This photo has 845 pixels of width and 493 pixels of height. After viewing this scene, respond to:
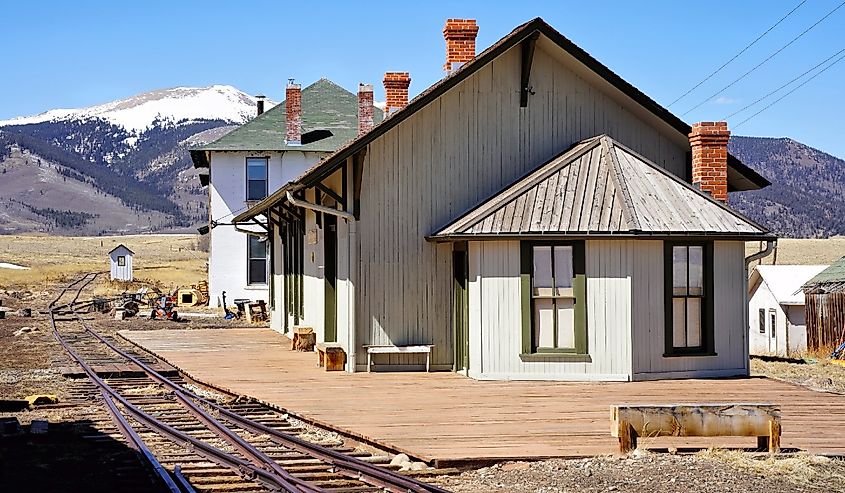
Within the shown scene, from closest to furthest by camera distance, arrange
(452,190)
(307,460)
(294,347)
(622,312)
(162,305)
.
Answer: (307,460) < (622,312) < (452,190) < (294,347) < (162,305)

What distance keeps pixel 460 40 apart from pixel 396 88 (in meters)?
2.50

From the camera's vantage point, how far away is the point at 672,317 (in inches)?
651

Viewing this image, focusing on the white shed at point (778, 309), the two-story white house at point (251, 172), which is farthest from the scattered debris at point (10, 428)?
the white shed at point (778, 309)

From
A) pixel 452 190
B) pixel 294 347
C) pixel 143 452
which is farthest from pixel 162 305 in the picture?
pixel 143 452

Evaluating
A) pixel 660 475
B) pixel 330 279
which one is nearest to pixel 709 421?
Result: pixel 660 475

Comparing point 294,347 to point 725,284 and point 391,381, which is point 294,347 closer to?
point 391,381

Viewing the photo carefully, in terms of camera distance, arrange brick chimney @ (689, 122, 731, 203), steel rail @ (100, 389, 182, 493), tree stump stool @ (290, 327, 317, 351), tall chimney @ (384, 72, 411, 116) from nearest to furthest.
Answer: steel rail @ (100, 389, 182, 493) < brick chimney @ (689, 122, 731, 203) < tall chimney @ (384, 72, 411, 116) < tree stump stool @ (290, 327, 317, 351)

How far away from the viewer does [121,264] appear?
61.4 metres

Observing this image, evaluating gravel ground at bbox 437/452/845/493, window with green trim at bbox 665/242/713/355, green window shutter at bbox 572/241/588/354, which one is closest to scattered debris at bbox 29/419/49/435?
gravel ground at bbox 437/452/845/493

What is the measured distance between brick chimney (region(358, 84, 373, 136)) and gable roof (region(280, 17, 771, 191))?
7.92 m

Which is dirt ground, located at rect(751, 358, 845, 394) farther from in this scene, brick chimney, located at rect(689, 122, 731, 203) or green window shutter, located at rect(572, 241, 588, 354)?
green window shutter, located at rect(572, 241, 588, 354)

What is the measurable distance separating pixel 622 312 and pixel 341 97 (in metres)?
27.4

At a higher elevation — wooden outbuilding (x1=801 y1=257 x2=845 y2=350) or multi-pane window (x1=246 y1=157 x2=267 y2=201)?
multi-pane window (x1=246 y1=157 x2=267 y2=201)

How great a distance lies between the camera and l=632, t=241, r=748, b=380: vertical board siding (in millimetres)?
16359
